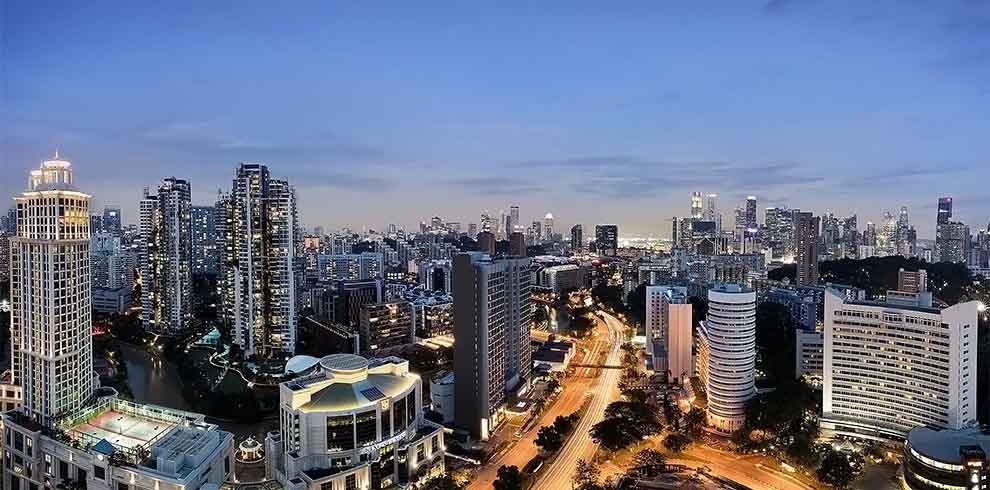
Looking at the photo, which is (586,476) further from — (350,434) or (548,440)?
(350,434)

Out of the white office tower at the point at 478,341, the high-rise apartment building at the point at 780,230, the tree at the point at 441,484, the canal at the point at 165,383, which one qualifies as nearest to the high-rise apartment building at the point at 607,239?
the high-rise apartment building at the point at 780,230

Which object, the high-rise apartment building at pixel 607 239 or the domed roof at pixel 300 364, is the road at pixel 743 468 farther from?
the high-rise apartment building at pixel 607 239

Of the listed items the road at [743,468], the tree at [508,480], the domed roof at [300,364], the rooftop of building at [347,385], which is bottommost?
the road at [743,468]

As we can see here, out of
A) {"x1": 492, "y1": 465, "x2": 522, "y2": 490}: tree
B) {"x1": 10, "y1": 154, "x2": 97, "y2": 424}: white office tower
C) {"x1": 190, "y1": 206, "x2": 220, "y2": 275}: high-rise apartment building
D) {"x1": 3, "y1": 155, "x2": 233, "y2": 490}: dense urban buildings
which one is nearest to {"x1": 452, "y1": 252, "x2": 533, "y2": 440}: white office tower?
{"x1": 492, "y1": 465, "x2": 522, "y2": 490}: tree

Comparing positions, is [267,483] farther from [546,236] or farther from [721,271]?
[546,236]

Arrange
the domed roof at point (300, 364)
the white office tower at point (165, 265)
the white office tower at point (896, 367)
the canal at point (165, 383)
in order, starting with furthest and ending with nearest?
the white office tower at point (165, 265) < the domed roof at point (300, 364) < the canal at point (165, 383) < the white office tower at point (896, 367)
